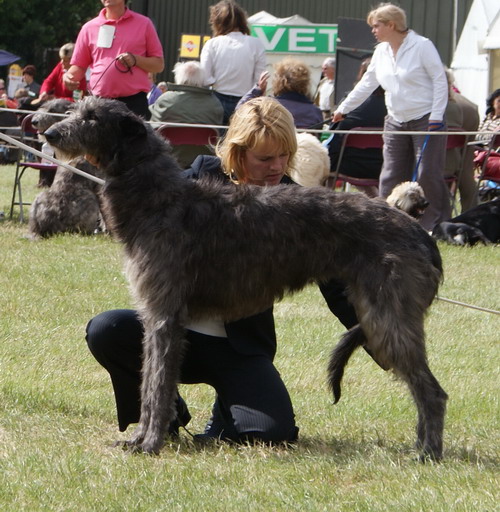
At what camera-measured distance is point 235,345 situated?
405cm

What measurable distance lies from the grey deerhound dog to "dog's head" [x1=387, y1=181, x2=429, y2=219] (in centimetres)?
530

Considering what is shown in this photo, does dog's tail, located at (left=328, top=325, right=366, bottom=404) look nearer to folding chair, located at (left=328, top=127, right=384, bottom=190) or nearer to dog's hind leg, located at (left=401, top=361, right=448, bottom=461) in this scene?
dog's hind leg, located at (left=401, top=361, right=448, bottom=461)

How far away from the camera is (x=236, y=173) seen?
411 centimetres

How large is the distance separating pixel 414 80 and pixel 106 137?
5.84 m

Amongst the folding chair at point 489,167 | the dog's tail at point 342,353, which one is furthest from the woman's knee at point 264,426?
the folding chair at point 489,167

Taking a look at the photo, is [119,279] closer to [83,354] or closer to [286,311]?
[286,311]

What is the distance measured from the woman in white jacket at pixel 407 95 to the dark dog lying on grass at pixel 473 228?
1.32ft

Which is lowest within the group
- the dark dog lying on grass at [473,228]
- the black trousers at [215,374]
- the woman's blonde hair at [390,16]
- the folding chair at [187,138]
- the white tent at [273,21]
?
the dark dog lying on grass at [473,228]

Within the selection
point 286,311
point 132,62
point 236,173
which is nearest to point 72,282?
point 286,311

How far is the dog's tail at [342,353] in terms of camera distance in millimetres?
3871

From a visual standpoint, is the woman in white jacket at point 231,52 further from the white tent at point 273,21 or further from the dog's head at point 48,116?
the white tent at point 273,21

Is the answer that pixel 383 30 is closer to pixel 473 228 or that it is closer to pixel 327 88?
pixel 473 228

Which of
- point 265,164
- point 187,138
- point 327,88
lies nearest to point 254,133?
point 265,164

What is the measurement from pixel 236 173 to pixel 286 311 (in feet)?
8.60
